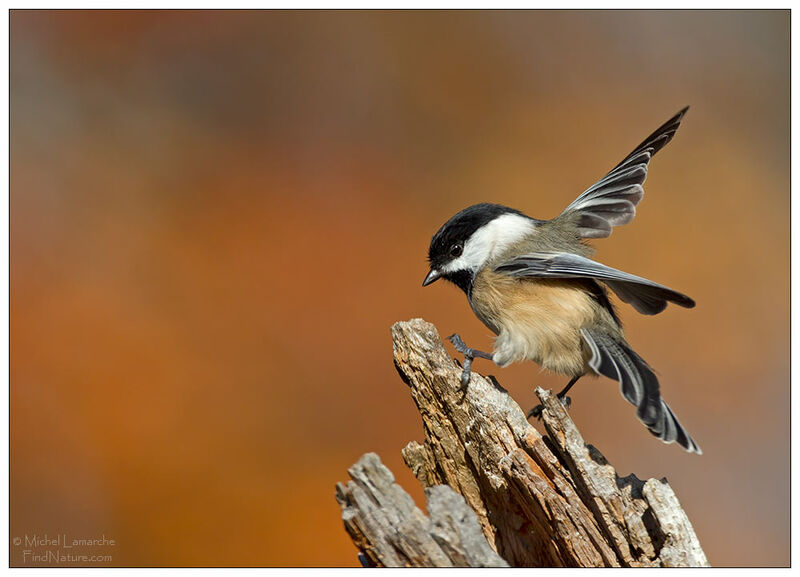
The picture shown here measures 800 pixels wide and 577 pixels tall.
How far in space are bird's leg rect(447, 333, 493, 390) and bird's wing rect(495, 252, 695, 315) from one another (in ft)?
0.83

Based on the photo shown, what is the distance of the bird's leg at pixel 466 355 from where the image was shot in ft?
5.46

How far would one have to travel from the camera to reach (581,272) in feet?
5.82

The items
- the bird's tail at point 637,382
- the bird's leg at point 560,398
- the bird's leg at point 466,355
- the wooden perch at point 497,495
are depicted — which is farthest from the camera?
the bird's leg at point 560,398

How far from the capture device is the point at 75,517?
3.16m

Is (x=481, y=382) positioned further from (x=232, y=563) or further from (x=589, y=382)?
(x=589, y=382)

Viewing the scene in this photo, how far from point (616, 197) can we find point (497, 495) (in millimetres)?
1029

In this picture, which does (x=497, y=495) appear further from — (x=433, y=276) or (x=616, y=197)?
(x=616, y=197)

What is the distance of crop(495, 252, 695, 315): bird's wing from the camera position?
1.77 meters

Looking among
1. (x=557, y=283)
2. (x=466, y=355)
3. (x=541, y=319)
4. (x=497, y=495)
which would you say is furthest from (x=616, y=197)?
(x=497, y=495)

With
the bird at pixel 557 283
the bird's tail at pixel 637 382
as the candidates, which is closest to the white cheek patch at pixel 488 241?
the bird at pixel 557 283

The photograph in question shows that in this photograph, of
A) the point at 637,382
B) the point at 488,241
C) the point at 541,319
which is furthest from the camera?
the point at 488,241

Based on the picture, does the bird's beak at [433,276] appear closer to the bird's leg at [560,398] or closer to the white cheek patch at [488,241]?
the white cheek patch at [488,241]

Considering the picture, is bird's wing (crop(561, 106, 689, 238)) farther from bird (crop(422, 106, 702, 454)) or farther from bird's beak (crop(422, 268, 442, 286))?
bird's beak (crop(422, 268, 442, 286))

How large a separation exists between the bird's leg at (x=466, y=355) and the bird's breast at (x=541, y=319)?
0.09 m
